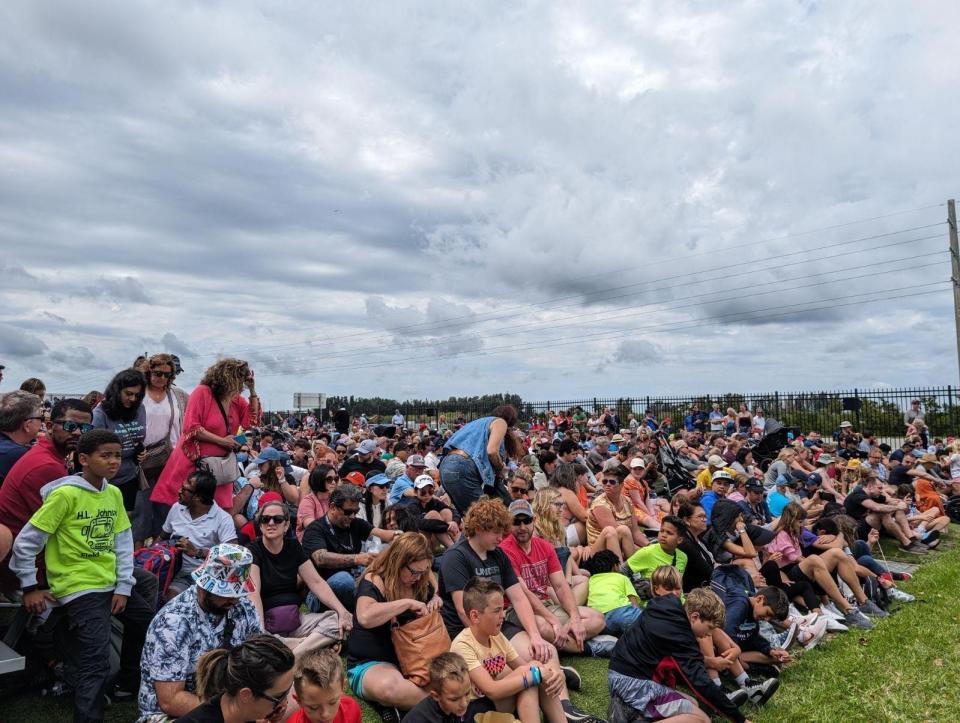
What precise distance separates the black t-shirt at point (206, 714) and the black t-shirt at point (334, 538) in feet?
9.38

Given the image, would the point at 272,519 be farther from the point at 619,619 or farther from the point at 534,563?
the point at 619,619

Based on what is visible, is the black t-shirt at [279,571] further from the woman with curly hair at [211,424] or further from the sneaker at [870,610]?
the sneaker at [870,610]

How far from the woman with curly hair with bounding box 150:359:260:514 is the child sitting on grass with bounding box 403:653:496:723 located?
279cm

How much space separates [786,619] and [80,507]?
616cm

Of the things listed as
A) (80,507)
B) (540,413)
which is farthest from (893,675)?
(540,413)

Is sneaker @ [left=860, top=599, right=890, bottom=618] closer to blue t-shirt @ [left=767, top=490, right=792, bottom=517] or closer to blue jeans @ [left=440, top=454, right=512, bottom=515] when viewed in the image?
blue t-shirt @ [left=767, top=490, right=792, bottom=517]

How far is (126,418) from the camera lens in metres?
5.70

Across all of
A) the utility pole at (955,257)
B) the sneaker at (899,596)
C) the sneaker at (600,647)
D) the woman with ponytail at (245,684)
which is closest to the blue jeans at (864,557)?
the sneaker at (899,596)

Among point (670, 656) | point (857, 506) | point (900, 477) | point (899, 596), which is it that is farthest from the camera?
point (900, 477)

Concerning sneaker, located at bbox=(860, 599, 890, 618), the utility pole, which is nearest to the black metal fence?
the utility pole

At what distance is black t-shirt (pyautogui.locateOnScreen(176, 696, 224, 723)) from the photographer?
3.08 meters

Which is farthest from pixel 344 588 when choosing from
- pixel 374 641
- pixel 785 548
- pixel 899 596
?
pixel 899 596

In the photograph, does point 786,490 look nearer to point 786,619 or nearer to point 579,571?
point 786,619

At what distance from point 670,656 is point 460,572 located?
1.50 meters
